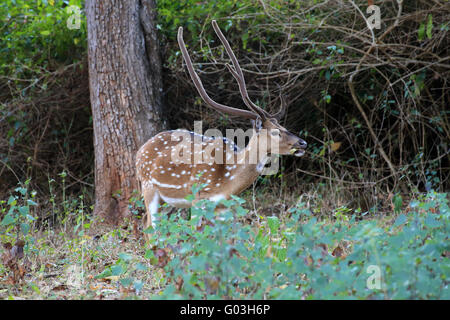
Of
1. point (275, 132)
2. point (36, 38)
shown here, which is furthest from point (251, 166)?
point (36, 38)

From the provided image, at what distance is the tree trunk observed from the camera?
Result: 6.64 m

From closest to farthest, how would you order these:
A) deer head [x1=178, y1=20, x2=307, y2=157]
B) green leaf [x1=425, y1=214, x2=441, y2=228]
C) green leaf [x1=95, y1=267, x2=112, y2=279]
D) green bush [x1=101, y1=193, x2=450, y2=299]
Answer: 1. green bush [x1=101, y1=193, x2=450, y2=299]
2. green leaf [x1=425, y1=214, x2=441, y2=228]
3. green leaf [x1=95, y1=267, x2=112, y2=279]
4. deer head [x1=178, y1=20, x2=307, y2=157]

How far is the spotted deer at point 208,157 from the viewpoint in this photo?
548cm

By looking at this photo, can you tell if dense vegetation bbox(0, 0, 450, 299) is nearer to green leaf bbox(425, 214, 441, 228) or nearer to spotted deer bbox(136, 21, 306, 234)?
spotted deer bbox(136, 21, 306, 234)

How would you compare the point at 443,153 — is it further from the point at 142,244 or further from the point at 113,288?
the point at 113,288

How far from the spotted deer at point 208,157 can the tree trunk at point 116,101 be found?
1.92 ft

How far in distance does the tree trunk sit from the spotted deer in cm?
59

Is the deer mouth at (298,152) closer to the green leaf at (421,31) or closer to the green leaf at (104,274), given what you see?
the green leaf at (421,31)

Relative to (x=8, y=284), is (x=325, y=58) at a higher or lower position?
higher

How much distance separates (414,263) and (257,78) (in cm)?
460

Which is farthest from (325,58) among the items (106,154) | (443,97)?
(106,154)

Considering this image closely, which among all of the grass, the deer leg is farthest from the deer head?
the deer leg

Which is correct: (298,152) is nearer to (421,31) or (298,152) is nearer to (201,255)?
(421,31)
